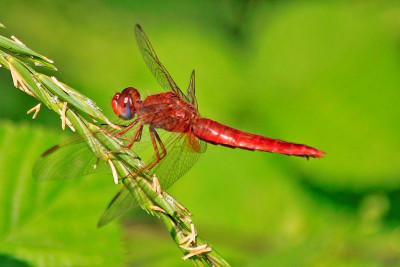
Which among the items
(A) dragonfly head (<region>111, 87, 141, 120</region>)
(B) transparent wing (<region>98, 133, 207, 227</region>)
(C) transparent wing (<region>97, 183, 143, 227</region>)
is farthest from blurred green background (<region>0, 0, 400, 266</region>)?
(C) transparent wing (<region>97, 183, 143, 227</region>)

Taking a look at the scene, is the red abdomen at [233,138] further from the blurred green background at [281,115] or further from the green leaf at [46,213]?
the blurred green background at [281,115]

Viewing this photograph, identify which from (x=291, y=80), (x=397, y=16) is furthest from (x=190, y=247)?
(x=397, y=16)

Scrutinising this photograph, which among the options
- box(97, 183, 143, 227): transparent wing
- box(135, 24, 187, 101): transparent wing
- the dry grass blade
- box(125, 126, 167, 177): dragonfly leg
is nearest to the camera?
the dry grass blade

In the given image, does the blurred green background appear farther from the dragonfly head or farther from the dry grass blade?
the dry grass blade

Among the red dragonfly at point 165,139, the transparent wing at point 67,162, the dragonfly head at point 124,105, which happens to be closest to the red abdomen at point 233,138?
A: the red dragonfly at point 165,139

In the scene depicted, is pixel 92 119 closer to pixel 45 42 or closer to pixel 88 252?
pixel 88 252

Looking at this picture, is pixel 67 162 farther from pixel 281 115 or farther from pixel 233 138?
pixel 281 115
